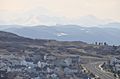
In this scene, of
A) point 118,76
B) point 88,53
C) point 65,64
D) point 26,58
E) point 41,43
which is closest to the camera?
point 118,76

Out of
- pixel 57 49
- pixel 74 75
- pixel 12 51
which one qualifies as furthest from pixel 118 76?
pixel 57 49

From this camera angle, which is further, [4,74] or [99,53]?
[99,53]

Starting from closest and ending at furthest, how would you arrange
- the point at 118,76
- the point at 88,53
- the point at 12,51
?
the point at 118,76 < the point at 12,51 < the point at 88,53

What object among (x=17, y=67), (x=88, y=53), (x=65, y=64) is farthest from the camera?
(x=88, y=53)

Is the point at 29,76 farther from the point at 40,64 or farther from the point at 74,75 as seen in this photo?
the point at 40,64

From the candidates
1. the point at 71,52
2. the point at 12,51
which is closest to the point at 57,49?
the point at 71,52

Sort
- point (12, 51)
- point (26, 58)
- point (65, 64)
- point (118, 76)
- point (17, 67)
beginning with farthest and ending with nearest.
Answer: point (12, 51)
point (26, 58)
point (65, 64)
point (17, 67)
point (118, 76)

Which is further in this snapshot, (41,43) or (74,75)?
(41,43)

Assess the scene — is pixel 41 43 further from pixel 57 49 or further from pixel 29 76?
pixel 29 76

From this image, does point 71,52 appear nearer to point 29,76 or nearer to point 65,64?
point 65,64
